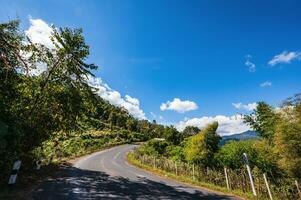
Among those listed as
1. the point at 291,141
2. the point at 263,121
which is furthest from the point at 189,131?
the point at 291,141

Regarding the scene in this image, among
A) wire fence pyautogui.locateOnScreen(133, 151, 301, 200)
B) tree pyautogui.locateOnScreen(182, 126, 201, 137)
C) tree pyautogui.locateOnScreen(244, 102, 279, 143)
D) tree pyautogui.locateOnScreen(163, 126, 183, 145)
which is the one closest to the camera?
wire fence pyautogui.locateOnScreen(133, 151, 301, 200)

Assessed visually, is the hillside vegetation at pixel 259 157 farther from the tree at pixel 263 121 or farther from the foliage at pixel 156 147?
the foliage at pixel 156 147

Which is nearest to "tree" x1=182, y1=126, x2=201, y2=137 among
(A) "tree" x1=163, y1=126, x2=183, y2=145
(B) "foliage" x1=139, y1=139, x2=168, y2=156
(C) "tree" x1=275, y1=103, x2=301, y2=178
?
(A) "tree" x1=163, y1=126, x2=183, y2=145

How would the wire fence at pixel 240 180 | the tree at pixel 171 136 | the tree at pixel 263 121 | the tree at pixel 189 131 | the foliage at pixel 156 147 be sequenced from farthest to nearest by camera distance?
the tree at pixel 189 131
the tree at pixel 171 136
the foliage at pixel 156 147
the tree at pixel 263 121
the wire fence at pixel 240 180

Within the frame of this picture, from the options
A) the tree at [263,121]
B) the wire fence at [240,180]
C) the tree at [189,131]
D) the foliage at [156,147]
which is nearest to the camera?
the wire fence at [240,180]

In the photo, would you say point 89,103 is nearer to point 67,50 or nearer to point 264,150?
point 67,50

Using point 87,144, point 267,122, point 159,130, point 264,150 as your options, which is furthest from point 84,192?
point 159,130

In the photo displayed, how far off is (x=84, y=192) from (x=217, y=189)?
7.35 meters

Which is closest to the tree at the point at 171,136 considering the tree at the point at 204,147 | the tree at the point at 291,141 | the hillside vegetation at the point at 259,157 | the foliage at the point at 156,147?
the foliage at the point at 156,147

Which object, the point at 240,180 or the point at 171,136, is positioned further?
the point at 171,136

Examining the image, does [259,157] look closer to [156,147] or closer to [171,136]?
[156,147]

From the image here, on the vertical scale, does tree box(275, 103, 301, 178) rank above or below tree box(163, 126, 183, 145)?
below

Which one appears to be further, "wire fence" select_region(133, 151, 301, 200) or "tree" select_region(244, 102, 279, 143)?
"tree" select_region(244, 102, 279, 143)

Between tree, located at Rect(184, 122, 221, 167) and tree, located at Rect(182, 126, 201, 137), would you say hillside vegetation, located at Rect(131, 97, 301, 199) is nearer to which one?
tree, located at Rect(184, 122, 221, 167)
